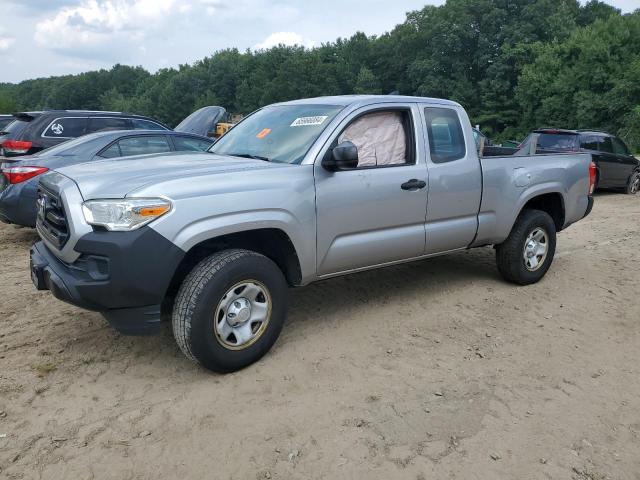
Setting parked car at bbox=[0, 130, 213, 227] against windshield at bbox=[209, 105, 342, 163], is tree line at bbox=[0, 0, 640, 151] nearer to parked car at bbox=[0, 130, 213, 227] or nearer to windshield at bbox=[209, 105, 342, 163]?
parked car at bbox=[0, 130, 213, 227]

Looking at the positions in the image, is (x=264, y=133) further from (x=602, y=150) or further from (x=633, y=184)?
(x=633, y=184)

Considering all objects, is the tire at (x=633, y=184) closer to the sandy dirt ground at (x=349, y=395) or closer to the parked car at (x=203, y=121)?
the sandy dirt ground at (x=349, y=395)

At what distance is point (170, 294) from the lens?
3.76 meters

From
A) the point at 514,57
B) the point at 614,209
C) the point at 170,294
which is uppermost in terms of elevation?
the point at 514,57

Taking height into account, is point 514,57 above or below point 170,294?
above

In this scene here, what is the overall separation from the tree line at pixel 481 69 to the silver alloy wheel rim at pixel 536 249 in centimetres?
2854

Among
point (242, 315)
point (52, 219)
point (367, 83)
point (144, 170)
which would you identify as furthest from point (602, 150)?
point (367, 83)

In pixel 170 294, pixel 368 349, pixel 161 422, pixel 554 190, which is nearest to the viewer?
pixel 161 422

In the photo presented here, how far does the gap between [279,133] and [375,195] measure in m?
0.93

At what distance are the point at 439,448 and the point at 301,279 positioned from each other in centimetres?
152

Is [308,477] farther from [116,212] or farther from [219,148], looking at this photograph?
[219,148]

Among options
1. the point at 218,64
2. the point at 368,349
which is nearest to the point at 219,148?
the point at 368,349

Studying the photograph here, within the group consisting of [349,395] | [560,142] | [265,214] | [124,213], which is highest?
[124,213]

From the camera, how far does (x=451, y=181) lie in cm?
468
